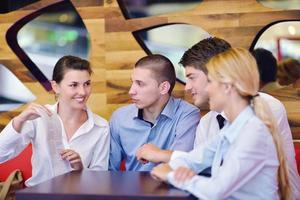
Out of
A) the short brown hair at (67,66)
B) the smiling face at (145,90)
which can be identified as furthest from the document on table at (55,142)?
the smiling face at (145,90)

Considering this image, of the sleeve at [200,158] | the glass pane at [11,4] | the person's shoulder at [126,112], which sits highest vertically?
the glass pane at [11,4]

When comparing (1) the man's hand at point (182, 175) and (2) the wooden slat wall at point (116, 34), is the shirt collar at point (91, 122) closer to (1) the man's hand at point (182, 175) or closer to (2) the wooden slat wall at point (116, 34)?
(2) the wooden slat wall at point (116, 34)

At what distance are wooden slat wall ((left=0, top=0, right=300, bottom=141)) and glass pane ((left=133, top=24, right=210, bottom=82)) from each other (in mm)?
45

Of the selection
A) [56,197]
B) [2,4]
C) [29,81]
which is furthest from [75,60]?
[56,197]

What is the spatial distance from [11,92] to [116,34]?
826 millimetres

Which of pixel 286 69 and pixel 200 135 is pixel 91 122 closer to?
pixel 200 135

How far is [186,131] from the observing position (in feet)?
8.16

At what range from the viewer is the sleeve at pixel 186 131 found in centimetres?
244

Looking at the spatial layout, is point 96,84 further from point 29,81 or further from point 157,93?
point 157,93

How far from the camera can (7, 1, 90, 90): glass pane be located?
10.9 ft

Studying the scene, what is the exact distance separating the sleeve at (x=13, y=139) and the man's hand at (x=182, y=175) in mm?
1059

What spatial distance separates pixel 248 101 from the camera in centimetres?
181

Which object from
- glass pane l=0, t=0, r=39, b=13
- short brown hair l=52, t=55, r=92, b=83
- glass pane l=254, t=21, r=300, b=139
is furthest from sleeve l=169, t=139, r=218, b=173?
glass pane l=0, t=0, r=39, b=13

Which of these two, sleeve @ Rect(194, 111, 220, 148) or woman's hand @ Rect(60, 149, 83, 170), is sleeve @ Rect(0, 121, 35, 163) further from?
sleeve @ Rect(194, 111, 220, 148)
